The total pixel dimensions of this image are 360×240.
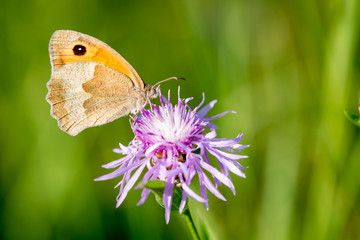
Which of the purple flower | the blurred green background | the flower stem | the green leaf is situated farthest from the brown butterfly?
the green leaf

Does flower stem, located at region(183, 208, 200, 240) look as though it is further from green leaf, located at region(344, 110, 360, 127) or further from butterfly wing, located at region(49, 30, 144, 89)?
butterfly wing, located at region(49, 30, 144, 89)

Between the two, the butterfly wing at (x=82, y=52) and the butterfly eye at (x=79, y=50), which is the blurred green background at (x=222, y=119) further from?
the butterfly eye at (x=79, y=50)

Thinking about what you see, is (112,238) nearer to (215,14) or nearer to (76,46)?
(76,46)

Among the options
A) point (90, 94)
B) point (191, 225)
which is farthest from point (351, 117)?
point (90, 94)

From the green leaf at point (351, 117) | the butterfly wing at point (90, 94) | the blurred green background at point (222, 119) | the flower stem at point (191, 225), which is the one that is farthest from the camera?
the blurred green background at point (222, 119)

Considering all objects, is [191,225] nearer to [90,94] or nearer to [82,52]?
[90,94]

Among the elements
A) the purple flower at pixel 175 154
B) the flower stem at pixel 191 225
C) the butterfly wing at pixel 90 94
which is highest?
the butterfly wing at pixel 90 94

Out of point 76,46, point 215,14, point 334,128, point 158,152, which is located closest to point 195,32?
point 215,14

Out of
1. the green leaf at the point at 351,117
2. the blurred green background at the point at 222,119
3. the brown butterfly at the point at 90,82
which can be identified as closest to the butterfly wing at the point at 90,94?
the brown butterfly at the point at 90,82
